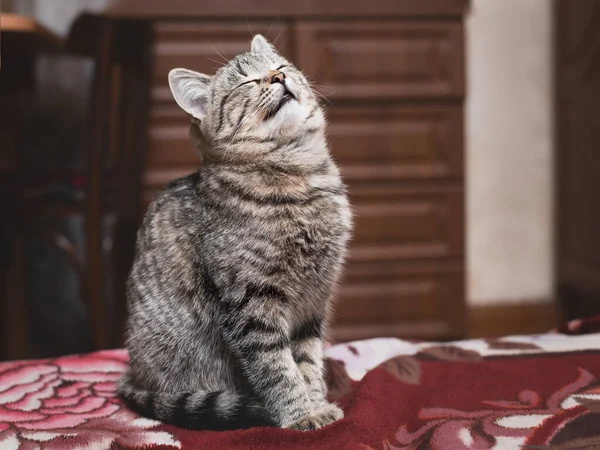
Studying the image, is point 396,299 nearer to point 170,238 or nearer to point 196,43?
point 196,43

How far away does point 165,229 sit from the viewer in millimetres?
1009

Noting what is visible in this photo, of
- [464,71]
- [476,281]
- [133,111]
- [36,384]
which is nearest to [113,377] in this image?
[36,384]

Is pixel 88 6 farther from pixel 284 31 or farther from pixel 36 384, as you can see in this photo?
pixel 36 384

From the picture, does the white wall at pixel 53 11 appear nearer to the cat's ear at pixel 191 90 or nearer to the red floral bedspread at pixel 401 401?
the cat's ear at pixel 191 90

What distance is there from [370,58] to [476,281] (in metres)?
1.00

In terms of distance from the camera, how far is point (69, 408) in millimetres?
915

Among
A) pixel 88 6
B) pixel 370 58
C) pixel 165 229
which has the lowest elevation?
pixel 165 229

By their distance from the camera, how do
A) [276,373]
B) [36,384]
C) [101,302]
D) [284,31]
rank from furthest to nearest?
1. [284,31]
2. [101,302]
3. [36,384]
4. [276,373]

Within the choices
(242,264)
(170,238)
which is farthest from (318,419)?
(170,238)

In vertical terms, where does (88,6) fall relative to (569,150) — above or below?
above

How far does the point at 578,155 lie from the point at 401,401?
5.39ft

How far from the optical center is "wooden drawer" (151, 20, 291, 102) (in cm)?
197

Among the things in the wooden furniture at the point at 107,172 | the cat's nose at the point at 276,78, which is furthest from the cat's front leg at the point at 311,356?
the wooden furniture at the point at 107,172

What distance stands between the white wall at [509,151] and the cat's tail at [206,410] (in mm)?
1750
